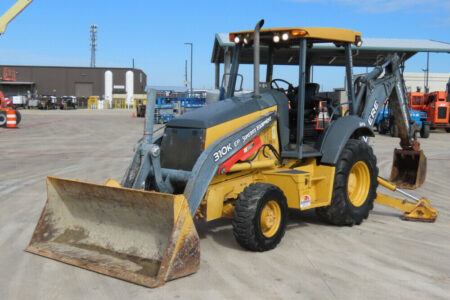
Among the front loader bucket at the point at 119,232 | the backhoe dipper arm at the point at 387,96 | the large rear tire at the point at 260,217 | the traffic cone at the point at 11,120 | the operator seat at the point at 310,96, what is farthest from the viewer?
the traffic cone at the point at 11,120

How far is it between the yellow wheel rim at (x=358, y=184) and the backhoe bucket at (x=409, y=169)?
2.91 meters

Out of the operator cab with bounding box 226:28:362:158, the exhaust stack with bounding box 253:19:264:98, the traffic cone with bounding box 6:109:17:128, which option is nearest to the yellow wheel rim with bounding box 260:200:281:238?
the operator cab with bounding box 226:28:362:158

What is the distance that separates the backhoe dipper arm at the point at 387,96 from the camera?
798 cm

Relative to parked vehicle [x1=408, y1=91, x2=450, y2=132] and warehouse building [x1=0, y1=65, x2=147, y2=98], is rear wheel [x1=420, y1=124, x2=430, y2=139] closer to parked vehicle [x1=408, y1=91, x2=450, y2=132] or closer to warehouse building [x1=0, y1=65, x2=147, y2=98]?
parked vehicle [x1=408, y1=91, x2=450, y2=132]

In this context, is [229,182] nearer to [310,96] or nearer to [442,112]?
[310,96]

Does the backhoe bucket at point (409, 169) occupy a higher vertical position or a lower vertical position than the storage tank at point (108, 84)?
lower

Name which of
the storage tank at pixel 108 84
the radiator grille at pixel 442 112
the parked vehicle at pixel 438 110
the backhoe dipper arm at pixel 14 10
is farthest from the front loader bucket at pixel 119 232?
the storage tank at pixel 108 84

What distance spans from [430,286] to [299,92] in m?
2.74

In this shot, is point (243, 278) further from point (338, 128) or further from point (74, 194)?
point (338, 128)

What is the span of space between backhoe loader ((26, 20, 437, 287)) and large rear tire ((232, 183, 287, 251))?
1 centimetres

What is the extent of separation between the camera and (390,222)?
281 inches

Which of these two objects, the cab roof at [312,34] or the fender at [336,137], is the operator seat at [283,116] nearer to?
the fender at [336,137]

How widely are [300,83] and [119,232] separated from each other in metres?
2.84

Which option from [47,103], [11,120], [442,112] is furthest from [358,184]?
[47,103]
